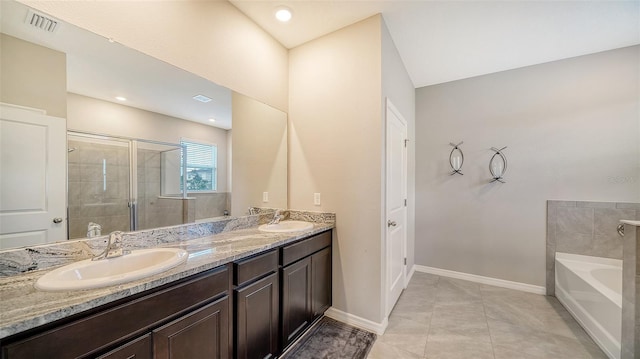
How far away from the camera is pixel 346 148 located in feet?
7.31

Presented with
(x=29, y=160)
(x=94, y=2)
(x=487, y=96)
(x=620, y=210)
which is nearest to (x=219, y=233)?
(x=29, y=160)

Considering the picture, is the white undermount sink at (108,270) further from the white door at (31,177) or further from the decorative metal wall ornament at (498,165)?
the decorative metal wall ornament at (498,165)

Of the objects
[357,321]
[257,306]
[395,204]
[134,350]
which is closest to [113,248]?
[134,350]

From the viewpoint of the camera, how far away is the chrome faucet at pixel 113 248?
3.88 ft

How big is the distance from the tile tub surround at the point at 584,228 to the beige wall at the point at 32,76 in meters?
4.46

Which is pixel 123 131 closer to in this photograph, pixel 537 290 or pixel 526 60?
pixel 526 60

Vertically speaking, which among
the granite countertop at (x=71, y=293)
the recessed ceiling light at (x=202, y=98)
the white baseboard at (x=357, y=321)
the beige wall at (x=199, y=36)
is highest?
the beige wall at (x=199, y=36)

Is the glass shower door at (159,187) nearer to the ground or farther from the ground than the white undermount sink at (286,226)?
farther from the ground

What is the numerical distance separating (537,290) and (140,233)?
412 centimetres

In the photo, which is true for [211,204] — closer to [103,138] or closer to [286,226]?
[286,226]

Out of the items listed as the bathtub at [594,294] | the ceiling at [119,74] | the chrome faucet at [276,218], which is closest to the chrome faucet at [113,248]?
the ceiling at [119,74]

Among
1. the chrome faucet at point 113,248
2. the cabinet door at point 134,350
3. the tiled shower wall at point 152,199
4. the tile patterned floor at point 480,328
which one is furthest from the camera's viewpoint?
the tile patterned floor at point 480,328

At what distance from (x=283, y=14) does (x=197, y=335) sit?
2.40 meters

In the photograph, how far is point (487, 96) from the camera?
10.3ft
